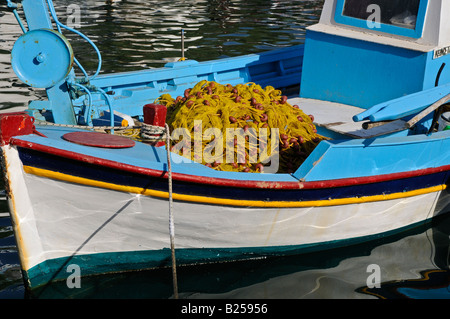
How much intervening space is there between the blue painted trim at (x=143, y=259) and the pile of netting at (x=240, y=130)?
79 cm

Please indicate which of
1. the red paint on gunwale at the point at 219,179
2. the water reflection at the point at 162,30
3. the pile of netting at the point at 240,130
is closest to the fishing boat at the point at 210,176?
the red paint on gunwale at the point at 219,179

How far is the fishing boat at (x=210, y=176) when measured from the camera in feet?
15.0

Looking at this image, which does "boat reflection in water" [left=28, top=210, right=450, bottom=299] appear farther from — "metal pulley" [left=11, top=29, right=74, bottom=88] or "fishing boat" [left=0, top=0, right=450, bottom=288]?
"metal pulley" [left=11, top=29, right=74, bottom=88]

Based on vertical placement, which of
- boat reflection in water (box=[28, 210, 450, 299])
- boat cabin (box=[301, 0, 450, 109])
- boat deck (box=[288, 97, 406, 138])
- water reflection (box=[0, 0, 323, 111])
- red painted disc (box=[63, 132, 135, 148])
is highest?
boat cabin (box=[301, 0, 450, 109])

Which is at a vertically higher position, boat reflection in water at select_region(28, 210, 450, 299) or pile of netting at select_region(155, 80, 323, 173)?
pile of netting at select_region(155, 80, 323, 173)

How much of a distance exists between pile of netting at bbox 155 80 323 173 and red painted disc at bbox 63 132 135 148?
19.5 inches

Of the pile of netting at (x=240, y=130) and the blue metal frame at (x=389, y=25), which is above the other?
the blue metal frame at (x=389, y=25)

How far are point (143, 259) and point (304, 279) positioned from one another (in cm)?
153

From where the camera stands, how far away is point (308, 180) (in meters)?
4.94

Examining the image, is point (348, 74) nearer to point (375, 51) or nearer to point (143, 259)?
point (375, 51)

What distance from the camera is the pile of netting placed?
5.22 metres

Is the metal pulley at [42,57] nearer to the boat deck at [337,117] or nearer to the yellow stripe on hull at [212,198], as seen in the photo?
the yellow stripe on hull at [212,198]

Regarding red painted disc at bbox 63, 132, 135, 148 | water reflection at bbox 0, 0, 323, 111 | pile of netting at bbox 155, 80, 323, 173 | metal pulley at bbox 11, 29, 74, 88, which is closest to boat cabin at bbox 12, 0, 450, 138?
metal pulley at bbox 11, 29, 74, 88

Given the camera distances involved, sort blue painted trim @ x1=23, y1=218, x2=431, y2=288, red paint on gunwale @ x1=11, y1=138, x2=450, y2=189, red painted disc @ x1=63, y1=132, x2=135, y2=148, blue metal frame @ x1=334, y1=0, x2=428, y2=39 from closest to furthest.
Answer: red paint on gunwale @ x1=11, y1=138, x2=450, y2=189
red painted disc @ x1=63, y1=132, x2=135, y2=148
blue painted trim @ x1=23, y1=218, x2=431, y2=288
blue metal frame @ x1=334, y1=0, x2=428, y2=39
